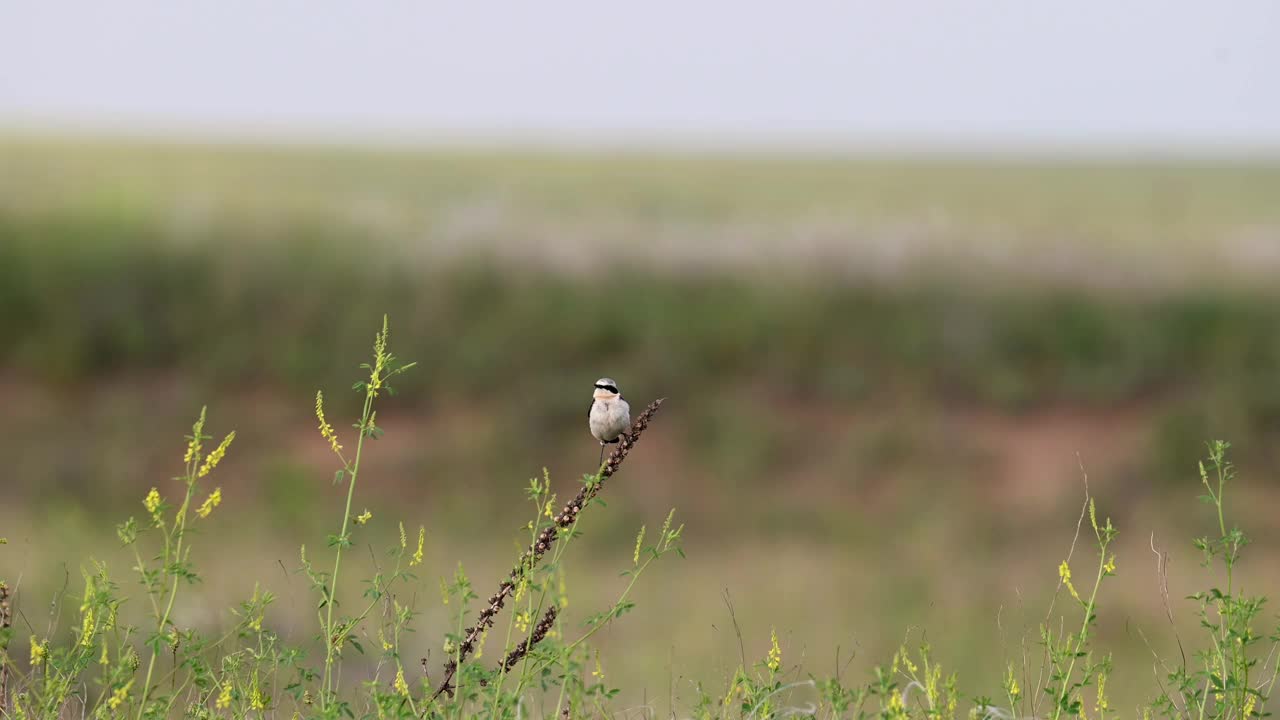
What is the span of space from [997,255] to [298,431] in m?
10.0

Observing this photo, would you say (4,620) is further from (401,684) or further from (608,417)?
(608,417)

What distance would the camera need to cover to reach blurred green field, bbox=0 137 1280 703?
41.1 ft

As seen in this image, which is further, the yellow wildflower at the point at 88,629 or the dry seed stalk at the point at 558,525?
the yellow wildflower at the point at 88,629

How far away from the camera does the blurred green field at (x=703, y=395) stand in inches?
494

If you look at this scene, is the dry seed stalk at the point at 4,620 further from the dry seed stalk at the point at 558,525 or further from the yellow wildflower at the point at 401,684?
the dry seed stalk at the point at 558,525

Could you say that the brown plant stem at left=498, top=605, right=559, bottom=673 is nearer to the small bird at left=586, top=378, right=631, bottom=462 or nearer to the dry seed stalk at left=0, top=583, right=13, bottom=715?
the small bird at left=586, top=378, right=631, bottom=462

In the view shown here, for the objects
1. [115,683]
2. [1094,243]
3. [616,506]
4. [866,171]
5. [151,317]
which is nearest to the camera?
[115,683]

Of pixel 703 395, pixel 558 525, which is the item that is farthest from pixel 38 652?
pixel 703 395

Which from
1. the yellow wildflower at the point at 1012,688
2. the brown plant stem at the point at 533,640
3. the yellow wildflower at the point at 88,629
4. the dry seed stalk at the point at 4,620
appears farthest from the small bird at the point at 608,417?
the dry seed stalk at the point at 4,620

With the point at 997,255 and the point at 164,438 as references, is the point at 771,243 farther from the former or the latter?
the point at 164,438

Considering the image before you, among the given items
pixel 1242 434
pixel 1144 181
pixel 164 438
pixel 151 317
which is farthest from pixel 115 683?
pixel 1144 181

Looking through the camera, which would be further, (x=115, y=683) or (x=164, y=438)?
(x=164, y=438)

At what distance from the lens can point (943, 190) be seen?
45.0 metres

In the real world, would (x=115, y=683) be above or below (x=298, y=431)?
above
